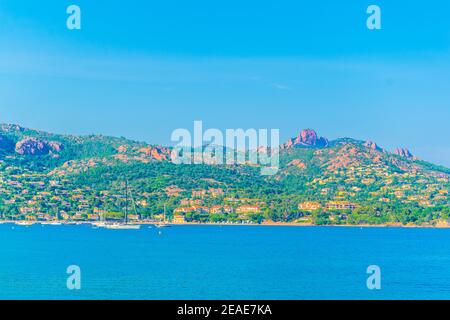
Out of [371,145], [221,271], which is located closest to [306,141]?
[371,145]

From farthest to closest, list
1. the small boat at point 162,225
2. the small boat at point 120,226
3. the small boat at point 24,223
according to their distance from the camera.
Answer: the small boat at point 24,223
the small boat at point 162,225
the small boat at point 120,226

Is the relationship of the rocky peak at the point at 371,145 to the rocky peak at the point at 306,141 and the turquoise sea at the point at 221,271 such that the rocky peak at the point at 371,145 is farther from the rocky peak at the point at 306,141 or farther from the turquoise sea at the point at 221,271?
the turquoise sea at the point at 221,271

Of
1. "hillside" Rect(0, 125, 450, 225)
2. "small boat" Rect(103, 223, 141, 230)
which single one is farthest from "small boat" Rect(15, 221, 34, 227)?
"small boat" Rect(103, 223, 141, 230)

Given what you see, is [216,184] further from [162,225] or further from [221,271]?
[221,271]

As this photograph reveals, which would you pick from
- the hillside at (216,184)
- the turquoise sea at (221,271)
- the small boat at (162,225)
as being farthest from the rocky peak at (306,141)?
the turquoise sea at (221,271)

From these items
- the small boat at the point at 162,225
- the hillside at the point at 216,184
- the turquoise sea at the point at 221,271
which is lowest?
the small boat at the point at 162,225

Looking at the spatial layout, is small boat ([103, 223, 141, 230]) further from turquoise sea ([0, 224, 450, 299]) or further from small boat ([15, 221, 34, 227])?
turquoise sea ([0, 224, 450, 299])
